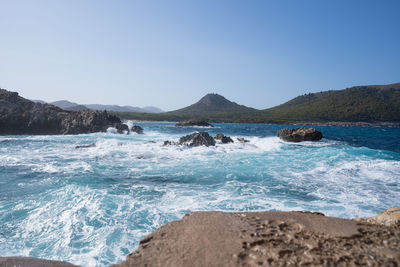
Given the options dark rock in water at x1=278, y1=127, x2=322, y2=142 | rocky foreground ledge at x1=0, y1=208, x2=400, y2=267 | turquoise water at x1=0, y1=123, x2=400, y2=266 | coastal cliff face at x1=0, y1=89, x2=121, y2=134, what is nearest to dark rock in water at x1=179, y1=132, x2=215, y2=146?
turquoise water at x1=0, y1=123, x2=400, y2=266

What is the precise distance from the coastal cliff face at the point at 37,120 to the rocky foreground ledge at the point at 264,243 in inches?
1494

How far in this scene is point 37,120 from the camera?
34875 mm

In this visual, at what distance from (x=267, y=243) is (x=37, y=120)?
140 ft

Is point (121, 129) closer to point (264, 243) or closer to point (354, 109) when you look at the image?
point (264, 243)

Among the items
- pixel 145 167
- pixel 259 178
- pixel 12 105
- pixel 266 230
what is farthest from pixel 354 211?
pixel 12 105

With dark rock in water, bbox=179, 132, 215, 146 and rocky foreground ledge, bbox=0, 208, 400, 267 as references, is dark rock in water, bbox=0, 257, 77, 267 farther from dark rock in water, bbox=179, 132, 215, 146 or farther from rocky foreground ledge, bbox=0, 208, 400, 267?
dark rock in water, bbox=179, 132, 215, 146

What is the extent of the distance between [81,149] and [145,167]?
29.7 feet

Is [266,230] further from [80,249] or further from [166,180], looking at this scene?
[166,180]

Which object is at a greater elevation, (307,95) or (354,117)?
(307,95)

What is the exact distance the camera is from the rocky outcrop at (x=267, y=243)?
88.0 inches

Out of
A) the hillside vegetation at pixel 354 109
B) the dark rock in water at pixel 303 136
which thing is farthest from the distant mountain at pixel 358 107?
the dark rock in water at pixel 303 136

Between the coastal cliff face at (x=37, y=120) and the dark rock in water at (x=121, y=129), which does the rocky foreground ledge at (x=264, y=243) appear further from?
the coastal cliff face at (x=37, y=120)

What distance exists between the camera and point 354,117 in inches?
4476

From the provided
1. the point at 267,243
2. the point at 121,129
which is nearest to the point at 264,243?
the point at 267,243
